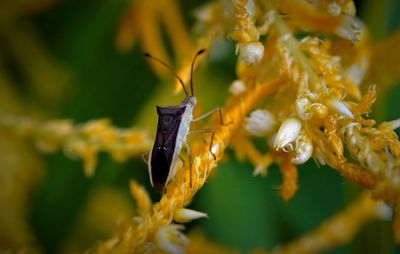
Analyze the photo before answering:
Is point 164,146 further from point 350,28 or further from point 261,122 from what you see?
point 350,28

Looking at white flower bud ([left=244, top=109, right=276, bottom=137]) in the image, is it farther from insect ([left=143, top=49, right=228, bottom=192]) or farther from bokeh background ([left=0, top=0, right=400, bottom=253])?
bokeh background ([left=0, top=0, right=400, bottom=253])

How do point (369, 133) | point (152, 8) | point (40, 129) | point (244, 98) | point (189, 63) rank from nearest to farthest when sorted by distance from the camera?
1. point (369, 133)
2. point (244, 98)
3. point (189, 63)
4. point (40, 129)
5. point (152, 8)

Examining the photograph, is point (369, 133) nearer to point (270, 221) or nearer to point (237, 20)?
point (237, 20)

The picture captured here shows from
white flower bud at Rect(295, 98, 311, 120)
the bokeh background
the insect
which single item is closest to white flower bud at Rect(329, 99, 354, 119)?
white flower bud at Rect(295, 98, 311, 120)

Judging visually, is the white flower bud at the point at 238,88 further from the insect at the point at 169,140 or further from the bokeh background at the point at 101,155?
the bokeh background at the point at 101,155

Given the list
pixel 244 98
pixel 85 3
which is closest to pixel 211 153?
pixel 244 98

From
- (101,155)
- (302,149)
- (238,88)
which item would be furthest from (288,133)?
(101,155)
